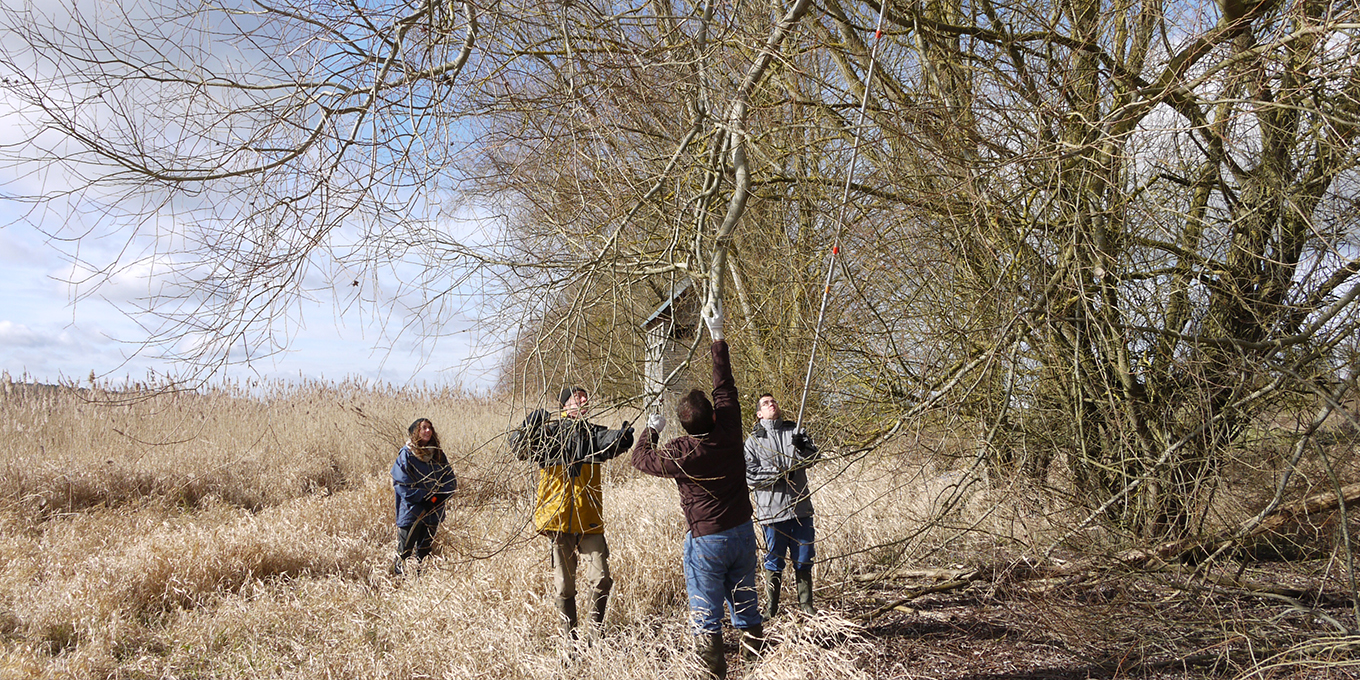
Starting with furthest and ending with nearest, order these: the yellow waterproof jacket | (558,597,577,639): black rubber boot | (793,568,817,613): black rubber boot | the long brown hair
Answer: the long brown hair, (793,568,817,613): black rubber boot, (558,597,577,639): black rubber boot, the yellow waterproof jacket

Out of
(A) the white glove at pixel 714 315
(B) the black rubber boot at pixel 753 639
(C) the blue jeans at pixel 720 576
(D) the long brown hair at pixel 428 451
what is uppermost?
(A) the white glove at pixel 714 315

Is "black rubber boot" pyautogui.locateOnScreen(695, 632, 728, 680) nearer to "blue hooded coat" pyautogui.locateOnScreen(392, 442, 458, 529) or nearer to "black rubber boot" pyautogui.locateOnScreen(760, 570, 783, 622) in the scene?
"black rubber boot" pyautogui.locateOnScreen(760, 570, 783, 622)

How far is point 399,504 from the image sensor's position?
6.70 m

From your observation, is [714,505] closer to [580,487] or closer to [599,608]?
[580,487]

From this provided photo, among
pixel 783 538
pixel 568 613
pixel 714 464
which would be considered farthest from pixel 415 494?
pixel 714 464

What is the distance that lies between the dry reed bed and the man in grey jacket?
12.6 inches

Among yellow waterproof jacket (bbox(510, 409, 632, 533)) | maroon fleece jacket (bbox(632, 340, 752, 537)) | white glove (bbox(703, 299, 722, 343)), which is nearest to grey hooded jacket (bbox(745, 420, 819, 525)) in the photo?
maroon fleece jacket (bbox(632, 340, 752, 537))

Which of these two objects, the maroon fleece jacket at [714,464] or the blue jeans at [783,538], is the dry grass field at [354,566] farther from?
the maroon fleece jacket at [714,464]

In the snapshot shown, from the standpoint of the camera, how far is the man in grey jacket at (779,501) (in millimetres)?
5227

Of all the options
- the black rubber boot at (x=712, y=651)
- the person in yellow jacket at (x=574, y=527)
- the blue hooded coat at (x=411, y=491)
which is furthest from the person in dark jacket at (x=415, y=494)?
the black rubber boot at (x=712, y=651)

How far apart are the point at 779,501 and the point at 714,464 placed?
132 cm

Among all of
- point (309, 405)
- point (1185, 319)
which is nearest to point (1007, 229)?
point (1185, 319)

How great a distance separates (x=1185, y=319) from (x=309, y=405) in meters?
12.0

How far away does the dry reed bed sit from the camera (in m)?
4.27
